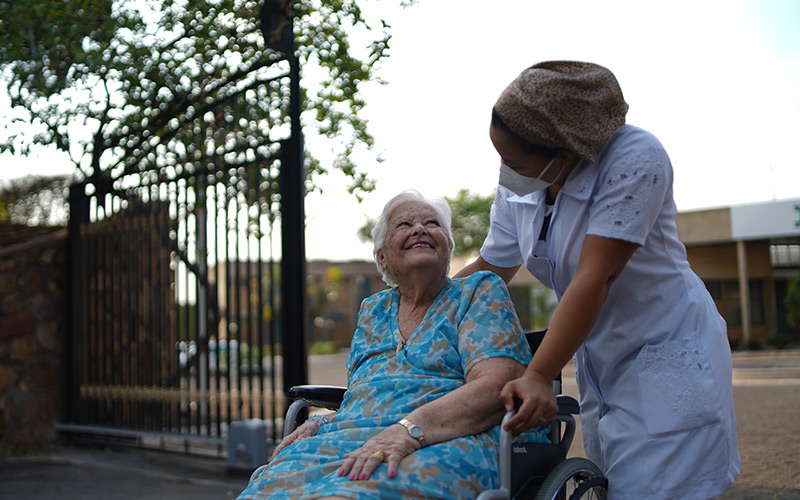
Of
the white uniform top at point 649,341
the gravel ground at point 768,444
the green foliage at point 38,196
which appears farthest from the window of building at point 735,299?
the white uniform top at point 649,341

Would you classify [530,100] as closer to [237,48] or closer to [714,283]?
[237,48]

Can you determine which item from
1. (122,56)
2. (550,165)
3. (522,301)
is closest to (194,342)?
(122,56)

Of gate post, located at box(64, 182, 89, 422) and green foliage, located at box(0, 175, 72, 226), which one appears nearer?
gate post, located at box(64, 182, 89, 422)

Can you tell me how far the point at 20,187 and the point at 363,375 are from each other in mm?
19622

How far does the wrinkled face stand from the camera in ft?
7.73

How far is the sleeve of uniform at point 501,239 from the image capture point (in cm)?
238

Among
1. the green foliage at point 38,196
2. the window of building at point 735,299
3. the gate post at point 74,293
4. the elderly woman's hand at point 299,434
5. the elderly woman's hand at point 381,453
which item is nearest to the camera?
the elderly woman's hand at point 381,453

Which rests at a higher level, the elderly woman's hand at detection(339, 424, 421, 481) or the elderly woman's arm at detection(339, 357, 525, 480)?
the elderly woman's arm at detection(339, 357, 525, 480)

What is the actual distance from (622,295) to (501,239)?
640mm

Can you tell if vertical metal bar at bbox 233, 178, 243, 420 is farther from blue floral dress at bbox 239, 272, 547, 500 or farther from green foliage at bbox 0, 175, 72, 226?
green foliage at bbox 0, 175, 72, 226

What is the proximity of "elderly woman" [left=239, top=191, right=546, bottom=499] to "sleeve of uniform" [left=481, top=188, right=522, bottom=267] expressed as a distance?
144mm

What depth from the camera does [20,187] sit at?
19.3 metres

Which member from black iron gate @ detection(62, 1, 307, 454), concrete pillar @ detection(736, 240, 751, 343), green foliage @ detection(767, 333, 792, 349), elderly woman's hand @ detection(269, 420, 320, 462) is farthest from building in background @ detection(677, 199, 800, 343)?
elderly woman's hand @ detection(269, 420, 320, 462)

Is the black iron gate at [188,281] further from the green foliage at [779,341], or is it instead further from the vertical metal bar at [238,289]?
the green foliage at [779,341]
